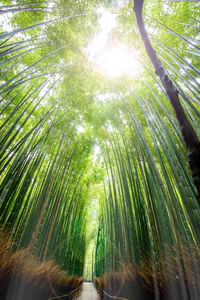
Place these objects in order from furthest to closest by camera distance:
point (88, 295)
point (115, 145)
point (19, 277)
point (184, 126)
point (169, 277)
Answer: point (88, 295), point (115, 145), point (19, 277), point (169, 277), point (184, 126)

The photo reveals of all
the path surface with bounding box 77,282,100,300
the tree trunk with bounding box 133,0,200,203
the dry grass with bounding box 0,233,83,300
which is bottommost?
the path surface with bounding box 77,282,100,300

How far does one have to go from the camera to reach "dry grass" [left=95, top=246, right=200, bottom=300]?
1045 mm

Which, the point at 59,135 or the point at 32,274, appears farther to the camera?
the point at 59,135

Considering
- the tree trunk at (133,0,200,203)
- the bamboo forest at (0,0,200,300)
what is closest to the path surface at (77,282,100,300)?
the bamboo forest at (0,0,200,300)

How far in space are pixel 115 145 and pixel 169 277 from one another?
201 cm

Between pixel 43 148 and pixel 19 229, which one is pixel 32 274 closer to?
pixel 19 229

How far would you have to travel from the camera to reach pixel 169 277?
120 cm

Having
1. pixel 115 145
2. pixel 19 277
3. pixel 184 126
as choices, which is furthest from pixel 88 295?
pixel 184 126

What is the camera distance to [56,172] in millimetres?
2740

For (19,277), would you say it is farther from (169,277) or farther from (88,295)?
(88,295)

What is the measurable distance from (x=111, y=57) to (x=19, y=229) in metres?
3.69

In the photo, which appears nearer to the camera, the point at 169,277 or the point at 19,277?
the point at 169,277

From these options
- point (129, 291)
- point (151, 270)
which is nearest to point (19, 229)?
point (129, 291)

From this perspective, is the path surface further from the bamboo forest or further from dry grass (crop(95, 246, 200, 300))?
dry grass (crop(95, 246, 200, 300))
